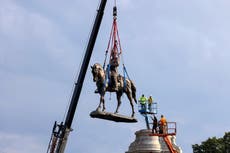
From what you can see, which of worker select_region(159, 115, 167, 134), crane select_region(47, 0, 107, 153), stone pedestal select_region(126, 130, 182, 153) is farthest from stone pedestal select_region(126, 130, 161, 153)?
crane select_region(47, 0, 107, 153)

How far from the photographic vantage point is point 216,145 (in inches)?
2263

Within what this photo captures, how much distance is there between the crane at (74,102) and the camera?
78.8ft

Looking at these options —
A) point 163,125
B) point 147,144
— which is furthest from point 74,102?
point 147,144

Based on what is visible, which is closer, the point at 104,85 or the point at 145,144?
the point at 104,85

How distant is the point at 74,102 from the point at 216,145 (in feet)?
122

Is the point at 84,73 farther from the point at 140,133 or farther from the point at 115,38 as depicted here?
the point at 140,133

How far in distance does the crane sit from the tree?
36878 mm

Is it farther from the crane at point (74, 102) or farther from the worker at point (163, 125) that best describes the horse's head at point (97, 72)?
the worker at point (163, 125)

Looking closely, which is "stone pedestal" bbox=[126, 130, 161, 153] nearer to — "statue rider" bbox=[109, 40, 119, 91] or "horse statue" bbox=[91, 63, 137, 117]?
"horse statue" bbox=[91, 63, 137, 117]

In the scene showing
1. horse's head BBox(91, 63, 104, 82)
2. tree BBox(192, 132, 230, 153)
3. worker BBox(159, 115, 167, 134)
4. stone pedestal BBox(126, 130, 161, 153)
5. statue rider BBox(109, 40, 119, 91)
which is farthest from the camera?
tree BBox(192, 132, 230, 153)

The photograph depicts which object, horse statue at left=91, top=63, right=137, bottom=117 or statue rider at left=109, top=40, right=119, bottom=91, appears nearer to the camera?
horse statue at left=91, top=63, right=137, bottom=117

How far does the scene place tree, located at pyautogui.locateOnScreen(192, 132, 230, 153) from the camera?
187 ft

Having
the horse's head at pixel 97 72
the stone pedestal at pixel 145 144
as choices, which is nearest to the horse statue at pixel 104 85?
the horse's head at pixel 97 72

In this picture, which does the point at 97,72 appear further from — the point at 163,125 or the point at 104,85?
the point at 163,125
